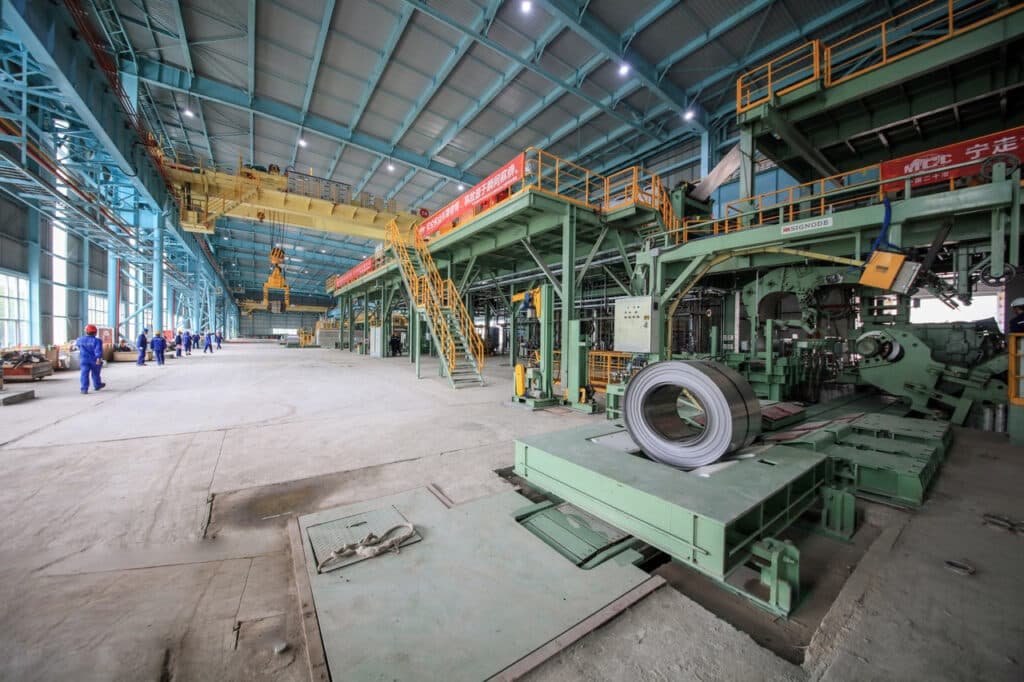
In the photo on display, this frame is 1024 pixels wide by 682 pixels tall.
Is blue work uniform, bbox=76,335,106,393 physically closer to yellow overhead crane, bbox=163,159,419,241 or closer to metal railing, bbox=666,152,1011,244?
yellow overhead crane, bbox=163,159,419,241

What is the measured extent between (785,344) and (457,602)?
13.1 m

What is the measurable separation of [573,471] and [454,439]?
2.78 meters

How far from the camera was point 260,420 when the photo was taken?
639cm

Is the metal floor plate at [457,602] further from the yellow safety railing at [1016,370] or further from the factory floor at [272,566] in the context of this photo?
the yellow safety railing at [1016,370]

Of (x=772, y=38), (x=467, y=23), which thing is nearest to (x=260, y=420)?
(x=467, y=23)

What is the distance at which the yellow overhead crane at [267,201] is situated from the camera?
1383 centimetres

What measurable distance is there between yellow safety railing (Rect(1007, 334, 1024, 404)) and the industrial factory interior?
0.12 ft

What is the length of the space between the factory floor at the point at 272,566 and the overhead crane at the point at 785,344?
401 millimetres

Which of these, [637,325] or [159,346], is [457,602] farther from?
[159,346]

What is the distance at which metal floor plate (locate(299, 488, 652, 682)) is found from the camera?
167 cm

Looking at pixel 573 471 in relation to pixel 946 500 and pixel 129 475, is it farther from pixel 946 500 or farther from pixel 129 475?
pixel 129 475

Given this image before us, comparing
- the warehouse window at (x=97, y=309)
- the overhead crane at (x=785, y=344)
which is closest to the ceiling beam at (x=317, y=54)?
the overhead crane at (x=785, y=344)

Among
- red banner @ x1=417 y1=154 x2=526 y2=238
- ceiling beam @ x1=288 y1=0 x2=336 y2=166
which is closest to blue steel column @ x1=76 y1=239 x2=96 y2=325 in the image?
ceiling beam @ x1=288 y1=0 x2=336 y2=166

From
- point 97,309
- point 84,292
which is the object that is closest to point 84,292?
point 84,292
